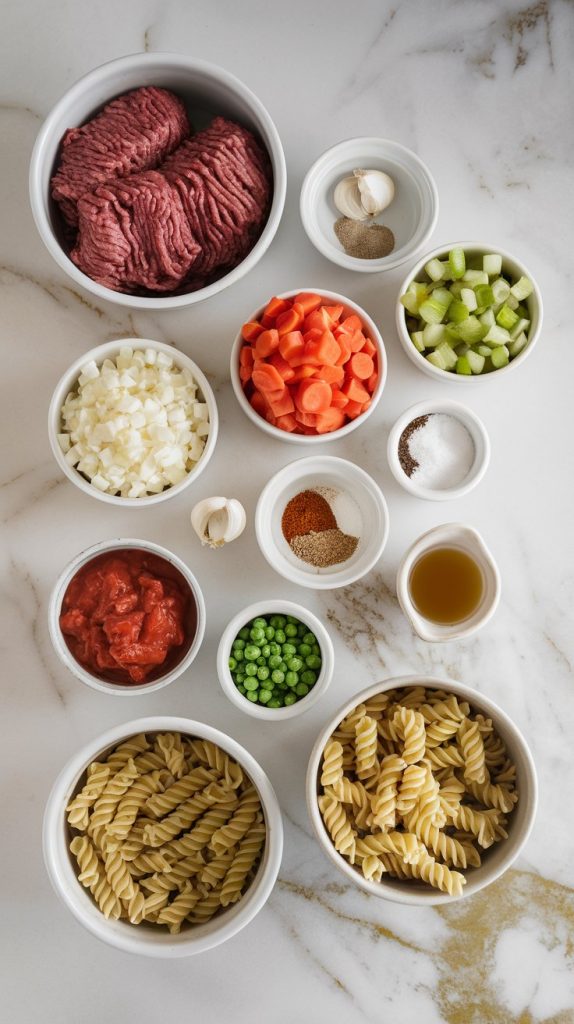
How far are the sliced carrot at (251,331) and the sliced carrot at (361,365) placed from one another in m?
0.33

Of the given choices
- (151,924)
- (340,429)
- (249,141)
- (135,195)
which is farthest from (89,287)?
(151,924)

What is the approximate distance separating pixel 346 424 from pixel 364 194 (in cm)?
84

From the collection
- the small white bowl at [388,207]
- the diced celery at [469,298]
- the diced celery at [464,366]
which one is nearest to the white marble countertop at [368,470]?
the small white bowl at [388,207]

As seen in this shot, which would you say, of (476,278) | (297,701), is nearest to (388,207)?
(476,278)

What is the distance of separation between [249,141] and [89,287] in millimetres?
766

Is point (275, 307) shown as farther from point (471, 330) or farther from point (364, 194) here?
point (471, 330)

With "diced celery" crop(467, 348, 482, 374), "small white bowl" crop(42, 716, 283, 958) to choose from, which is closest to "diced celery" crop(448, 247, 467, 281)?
"diced celery" crop(467, 348, 482, 374)

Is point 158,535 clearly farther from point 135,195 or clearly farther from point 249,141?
point 249,141

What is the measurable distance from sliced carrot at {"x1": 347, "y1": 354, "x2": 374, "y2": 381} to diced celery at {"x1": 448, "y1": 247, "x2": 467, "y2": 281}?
0.45 meters

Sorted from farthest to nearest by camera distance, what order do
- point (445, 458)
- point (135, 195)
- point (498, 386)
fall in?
point (498, 386)
point (445, 458)
point (135, 195)

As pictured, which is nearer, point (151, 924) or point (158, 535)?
point (151, 924)

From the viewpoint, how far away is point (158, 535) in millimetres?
3074

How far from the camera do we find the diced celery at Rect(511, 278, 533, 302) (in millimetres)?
2910

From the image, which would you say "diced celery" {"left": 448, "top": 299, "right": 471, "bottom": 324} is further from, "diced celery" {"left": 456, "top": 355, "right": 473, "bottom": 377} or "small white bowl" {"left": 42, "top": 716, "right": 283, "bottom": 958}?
"small white bowl" {"left": 42, "top": 716, "right": 283, "bottom": 958}
